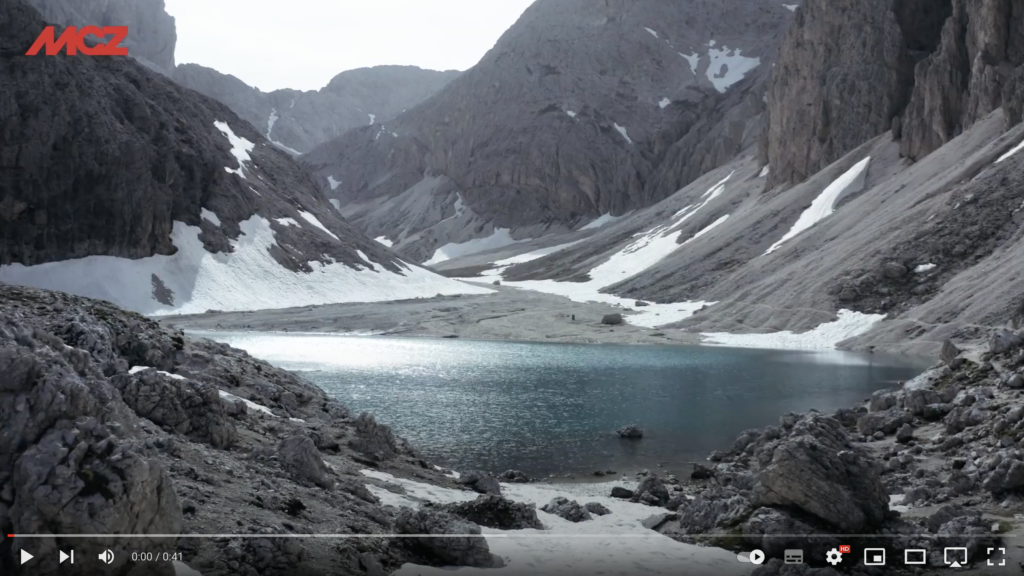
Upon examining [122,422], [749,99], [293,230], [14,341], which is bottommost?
[122,422]

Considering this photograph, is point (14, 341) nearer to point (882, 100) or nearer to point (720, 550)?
point (720, 550)

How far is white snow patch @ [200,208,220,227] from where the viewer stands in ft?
368

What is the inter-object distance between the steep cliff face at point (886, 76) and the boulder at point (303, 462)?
93685mm

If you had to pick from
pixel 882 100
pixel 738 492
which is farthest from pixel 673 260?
pixel 738 492

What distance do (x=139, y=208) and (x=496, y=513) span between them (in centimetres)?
9323

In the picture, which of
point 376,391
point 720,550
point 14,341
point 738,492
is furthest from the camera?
point 376,391

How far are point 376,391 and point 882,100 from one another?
10643 cm

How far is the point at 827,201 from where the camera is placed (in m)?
112

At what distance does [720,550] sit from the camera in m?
17.0

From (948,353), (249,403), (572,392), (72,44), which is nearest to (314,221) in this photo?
(72,44)

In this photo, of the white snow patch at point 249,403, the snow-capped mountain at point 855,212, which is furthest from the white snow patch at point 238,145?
the white snow patch at point 249,403

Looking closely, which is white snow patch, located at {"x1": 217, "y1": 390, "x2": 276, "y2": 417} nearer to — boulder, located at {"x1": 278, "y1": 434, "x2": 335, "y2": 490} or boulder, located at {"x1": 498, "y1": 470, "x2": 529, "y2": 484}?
boulder, located at {"x1": 278, "y1": 434, "x2": 335, "y2": 490}

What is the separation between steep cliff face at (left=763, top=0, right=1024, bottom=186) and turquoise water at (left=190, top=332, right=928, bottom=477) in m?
50.8

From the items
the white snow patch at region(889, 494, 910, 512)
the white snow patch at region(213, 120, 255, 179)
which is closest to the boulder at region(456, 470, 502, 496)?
the white snow patch at region(889, 494, 910, 512)
